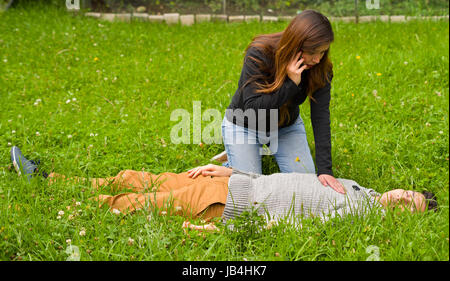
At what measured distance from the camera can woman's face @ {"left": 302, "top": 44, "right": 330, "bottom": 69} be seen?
2.62 m

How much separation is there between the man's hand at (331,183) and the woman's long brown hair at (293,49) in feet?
1.85

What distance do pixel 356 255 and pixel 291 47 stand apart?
1.26 meters

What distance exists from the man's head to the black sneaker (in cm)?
231

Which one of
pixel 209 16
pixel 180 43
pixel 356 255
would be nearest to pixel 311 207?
pixel 356 255

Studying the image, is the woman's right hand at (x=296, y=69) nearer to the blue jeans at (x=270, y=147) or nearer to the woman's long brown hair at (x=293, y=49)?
the woman's long brown hair at (x=293, y=49)

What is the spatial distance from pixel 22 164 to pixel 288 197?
1.88 m

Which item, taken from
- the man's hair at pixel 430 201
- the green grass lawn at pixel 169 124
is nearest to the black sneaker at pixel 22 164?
the green grass lawn at pixel 169 124

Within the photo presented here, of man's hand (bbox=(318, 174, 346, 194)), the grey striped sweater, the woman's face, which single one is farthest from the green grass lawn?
the woman's face

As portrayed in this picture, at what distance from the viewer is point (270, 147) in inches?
134

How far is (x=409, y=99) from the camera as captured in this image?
423 centimetres

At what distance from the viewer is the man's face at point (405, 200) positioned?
2.60m

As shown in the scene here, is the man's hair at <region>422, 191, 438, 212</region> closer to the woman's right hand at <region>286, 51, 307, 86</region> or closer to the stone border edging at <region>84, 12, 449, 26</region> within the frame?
the woman's right hand at <region>286, 51, 307, 86</region>

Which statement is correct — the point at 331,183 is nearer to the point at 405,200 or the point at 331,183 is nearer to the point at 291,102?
the point at 405,200

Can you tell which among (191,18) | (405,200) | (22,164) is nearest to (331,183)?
(405,200)
